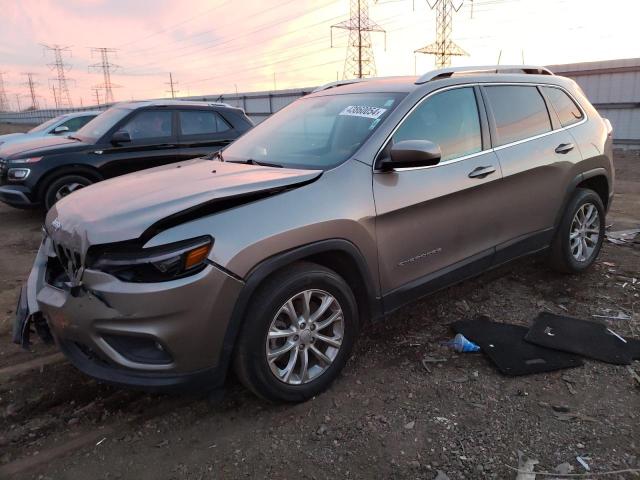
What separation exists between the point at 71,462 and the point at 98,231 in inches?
46.2

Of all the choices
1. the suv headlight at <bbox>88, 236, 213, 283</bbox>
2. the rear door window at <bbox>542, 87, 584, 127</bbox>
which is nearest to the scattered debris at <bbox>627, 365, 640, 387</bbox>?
the rear door window at <bbox>542, 87, 584, 127</bbox>

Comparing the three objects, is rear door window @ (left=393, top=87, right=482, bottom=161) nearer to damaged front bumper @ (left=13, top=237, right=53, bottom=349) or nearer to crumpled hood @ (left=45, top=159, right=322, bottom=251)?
crumpled hood @ (left=45, top=159, right=322, bottom=251)

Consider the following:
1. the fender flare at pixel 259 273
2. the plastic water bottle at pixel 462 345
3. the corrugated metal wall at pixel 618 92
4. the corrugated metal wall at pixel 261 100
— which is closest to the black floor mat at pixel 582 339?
the plastic water bottle at pixel 462 345

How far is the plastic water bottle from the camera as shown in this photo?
345 cm

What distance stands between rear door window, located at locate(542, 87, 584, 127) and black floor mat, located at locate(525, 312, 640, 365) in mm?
1790

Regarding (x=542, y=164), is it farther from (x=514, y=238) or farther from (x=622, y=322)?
(x=622, y=322)

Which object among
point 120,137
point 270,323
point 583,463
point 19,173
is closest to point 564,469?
point 583,463

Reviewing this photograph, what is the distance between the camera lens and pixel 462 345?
347 centimetres

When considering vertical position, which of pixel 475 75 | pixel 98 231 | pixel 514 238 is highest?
pixel 475 75

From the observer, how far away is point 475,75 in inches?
152

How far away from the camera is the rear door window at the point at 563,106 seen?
174 inches

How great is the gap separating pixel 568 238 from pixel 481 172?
1.48 m

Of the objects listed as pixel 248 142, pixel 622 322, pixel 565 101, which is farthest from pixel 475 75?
pixel 622 322

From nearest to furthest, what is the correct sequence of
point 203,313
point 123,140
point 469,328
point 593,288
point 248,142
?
point 203,313, point 469,328, point 248,142, point 593,288, point 123,140
